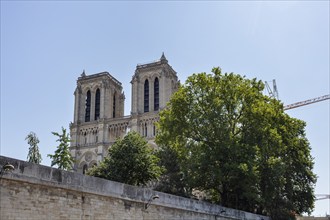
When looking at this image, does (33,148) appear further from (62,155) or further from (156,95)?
(156,95)

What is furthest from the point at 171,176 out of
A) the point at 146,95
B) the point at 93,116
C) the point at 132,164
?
the point at 93,116

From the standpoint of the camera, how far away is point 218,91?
2808cm

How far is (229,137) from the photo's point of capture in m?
26.0

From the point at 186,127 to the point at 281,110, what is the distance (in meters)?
7.95

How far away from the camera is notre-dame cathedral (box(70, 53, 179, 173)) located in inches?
2462

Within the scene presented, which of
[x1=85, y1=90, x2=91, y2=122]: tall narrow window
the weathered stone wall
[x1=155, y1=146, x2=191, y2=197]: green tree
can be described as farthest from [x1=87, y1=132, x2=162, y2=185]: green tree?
[x1=85, y1=90, x2=91, y2=122]: tall narrow window

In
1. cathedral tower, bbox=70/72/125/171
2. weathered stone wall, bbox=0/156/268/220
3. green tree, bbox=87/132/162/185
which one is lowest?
weathered stone wall, bbox=0/156/268/220

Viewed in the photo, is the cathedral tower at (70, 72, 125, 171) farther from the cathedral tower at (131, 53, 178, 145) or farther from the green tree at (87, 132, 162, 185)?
the green tree at (87, 132, 162, 185)

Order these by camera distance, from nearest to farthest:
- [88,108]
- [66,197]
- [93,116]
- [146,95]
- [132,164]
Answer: [66,197] → [132,164] → [146,95] → [93,116] → [88,108]

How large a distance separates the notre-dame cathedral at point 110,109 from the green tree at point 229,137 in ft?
104

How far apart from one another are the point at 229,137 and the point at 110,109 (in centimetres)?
4503

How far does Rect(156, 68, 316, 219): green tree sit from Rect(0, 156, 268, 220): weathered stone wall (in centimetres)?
864

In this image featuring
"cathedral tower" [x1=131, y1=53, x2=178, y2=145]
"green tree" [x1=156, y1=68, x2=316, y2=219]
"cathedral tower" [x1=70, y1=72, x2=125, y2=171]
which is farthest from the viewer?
"cathedral tower" [x1=70, y1=72, x2=125, y2=171]

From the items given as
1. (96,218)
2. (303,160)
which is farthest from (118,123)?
(96,218)
